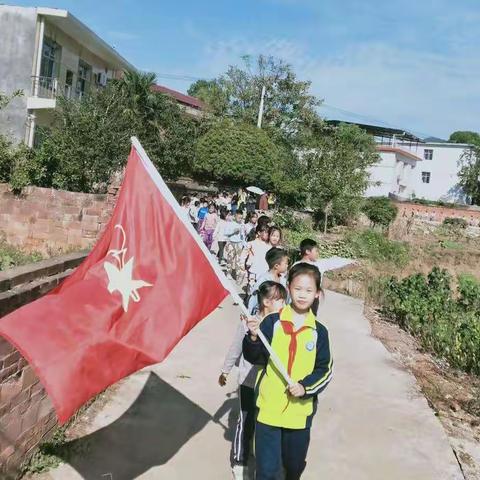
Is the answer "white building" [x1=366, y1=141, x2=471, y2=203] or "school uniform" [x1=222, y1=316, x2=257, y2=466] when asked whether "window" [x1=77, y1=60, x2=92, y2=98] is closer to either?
"school uniform" [x1=222, y1=316, x2=257, y2=466]

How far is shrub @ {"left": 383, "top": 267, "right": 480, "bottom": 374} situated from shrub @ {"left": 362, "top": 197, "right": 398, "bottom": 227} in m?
16.7

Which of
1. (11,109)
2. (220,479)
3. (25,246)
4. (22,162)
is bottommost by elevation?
(220,479)

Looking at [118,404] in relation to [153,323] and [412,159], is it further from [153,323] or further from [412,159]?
[412,159]

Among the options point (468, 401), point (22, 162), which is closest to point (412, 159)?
point (22, 162)

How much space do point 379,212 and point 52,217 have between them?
1959cm

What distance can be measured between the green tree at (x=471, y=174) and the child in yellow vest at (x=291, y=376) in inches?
2170

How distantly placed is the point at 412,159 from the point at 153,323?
56.2 m

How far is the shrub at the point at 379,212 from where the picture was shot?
92.4 ft

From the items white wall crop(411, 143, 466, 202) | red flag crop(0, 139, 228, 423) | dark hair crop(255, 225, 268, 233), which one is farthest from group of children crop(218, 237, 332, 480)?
white wall crop(411, 143, 466, 202)

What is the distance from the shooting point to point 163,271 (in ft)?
11.3

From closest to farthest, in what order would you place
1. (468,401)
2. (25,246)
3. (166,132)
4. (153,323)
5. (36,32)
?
(153,323) → (468,401) → (25,246) → (36,32) → (166,132)

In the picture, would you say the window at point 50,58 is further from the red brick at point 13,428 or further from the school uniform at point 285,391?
the school uniform at point 285,391

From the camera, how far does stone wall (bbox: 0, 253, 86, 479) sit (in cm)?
370

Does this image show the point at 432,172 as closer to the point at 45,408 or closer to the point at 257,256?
the point at 257,256
